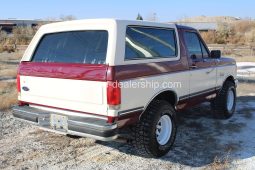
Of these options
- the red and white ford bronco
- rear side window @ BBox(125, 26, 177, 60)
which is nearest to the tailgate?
the red and white ford bronco

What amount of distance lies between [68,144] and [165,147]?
1595mm

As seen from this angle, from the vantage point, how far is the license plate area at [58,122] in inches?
176

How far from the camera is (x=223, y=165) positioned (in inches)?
181

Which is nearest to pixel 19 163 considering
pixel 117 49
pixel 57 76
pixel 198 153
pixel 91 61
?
pixel 57 76

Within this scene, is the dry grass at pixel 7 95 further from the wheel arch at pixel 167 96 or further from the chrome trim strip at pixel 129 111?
the chrome trim strip at pixel 129 111

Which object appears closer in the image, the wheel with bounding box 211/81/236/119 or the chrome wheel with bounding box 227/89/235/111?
the wheel with bounding box 211/81/236/119

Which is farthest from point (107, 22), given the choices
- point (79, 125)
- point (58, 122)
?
point (58, 122)

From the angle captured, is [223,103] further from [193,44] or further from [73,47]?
[73,47]

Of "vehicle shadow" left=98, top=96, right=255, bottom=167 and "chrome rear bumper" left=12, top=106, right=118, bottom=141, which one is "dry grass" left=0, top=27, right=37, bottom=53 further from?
"chrome rear bumper" left=12, top=106, right=118, bottom=141

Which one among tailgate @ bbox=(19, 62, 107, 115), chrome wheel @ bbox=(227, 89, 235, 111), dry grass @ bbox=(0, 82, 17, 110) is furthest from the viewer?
dry grass @ bbox=(0, 82, 17, 110)

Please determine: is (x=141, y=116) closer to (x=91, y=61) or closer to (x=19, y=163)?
(x=91, y=61)

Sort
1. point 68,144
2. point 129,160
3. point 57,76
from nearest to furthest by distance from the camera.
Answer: point 57,76
point 129,160
point 68,144

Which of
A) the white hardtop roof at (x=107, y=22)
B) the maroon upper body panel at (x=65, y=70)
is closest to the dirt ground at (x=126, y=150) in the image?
the maroon upper body panel at (x=65, y=70)

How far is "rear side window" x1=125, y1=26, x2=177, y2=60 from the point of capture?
451 centimetres
